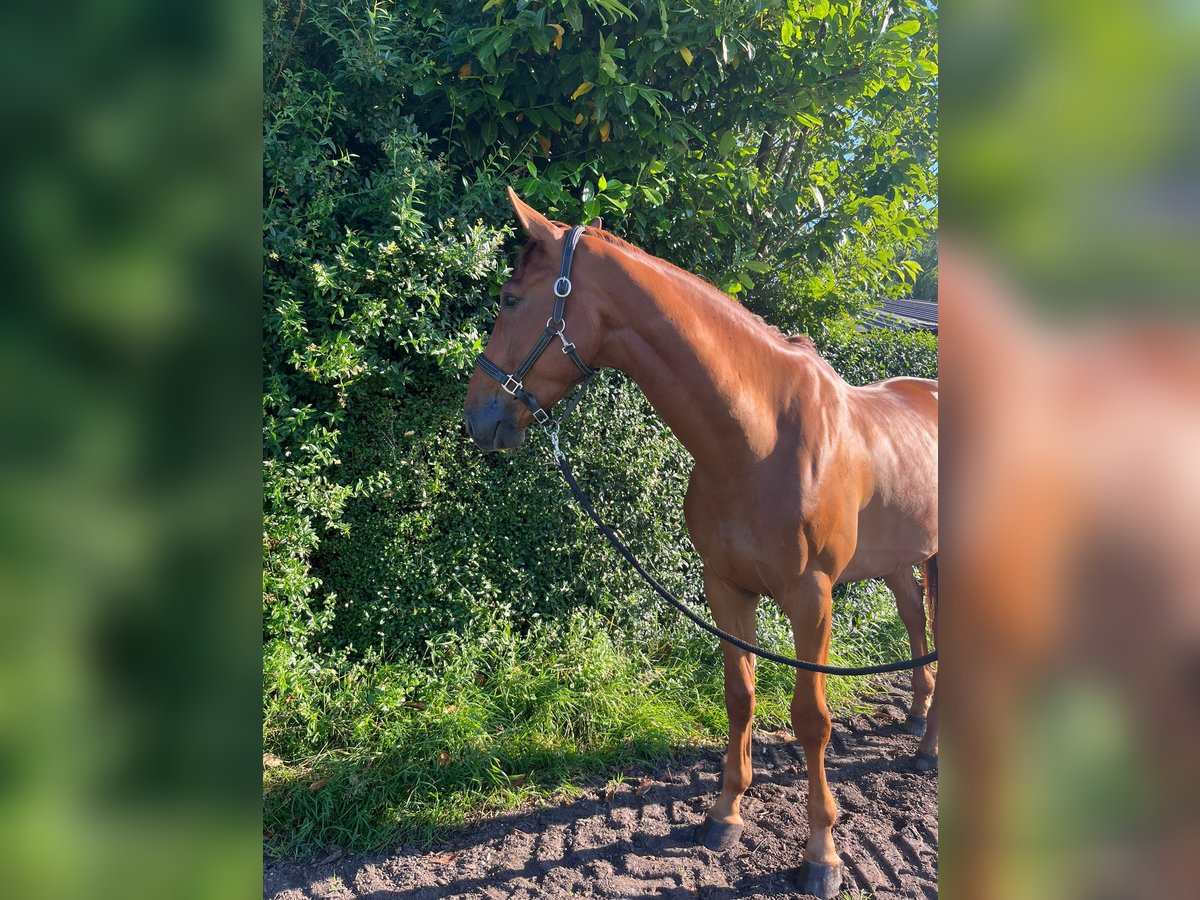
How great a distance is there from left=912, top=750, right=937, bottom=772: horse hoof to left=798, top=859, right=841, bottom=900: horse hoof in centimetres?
121

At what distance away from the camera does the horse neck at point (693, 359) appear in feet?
7.97

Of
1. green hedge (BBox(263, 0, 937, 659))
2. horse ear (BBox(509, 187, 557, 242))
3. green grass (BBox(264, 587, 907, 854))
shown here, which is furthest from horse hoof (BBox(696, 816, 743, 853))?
horse ear (BBox(509, 187, 557, 242))

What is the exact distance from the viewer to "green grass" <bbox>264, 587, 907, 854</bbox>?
10.3ft

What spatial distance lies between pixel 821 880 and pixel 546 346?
236cm

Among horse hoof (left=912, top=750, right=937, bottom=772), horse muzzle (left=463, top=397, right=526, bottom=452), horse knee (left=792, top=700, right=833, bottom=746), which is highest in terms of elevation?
horse muzzle (left=463, top=397, right=526, bottom=452)

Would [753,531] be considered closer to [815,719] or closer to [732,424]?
[732,424]

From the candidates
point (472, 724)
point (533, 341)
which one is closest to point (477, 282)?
point (533, 341)

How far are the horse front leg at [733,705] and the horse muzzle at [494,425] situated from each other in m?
1.06

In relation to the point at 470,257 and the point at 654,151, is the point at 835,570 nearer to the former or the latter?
the point at 470,257

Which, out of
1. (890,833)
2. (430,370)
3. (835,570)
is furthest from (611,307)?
(890,833)

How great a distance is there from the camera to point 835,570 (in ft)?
8.97

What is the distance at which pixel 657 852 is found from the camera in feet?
9.93

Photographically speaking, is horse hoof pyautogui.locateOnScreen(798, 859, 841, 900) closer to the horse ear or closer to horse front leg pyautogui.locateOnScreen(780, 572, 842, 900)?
horse front leg pyautogui.locateOnScreen(780, 572, 842, 900)
